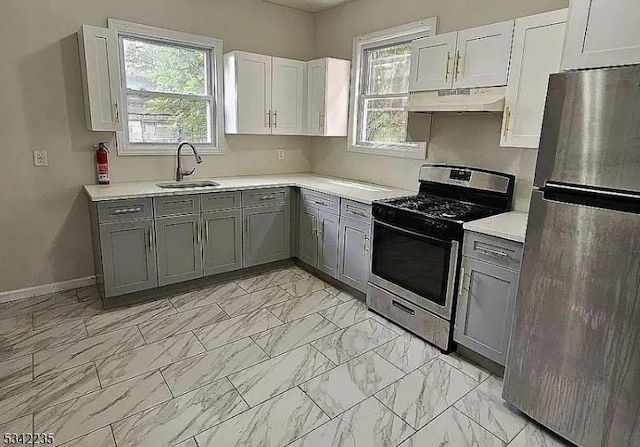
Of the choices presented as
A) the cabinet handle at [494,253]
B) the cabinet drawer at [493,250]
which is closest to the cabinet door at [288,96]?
the cabinet drawer at [493,250]

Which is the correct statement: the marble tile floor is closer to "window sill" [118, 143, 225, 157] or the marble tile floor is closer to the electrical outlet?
the electrical outlet

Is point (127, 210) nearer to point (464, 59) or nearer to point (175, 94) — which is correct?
point (175, 94)

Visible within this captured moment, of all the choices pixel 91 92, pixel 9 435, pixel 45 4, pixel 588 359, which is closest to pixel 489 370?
pixel 588 359

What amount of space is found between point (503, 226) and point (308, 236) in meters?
1.97

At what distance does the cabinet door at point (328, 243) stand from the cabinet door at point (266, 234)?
43cm

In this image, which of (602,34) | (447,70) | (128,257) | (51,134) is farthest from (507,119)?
(51,134)

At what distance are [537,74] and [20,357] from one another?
357cm

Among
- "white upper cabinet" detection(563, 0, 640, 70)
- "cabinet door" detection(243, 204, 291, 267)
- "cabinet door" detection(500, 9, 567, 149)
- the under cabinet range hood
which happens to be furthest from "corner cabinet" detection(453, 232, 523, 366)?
"cabinet door" detection(243, 204, 291, 267)

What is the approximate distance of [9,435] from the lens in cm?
186

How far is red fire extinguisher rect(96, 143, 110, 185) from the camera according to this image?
3348 millimetres

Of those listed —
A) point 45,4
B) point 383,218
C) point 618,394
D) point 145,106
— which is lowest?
point 618,394

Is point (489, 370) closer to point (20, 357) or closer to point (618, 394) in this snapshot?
point (618, 394)

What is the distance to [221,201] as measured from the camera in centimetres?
351

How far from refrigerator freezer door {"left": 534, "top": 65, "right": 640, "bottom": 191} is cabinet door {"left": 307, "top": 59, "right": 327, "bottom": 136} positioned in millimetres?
2556
